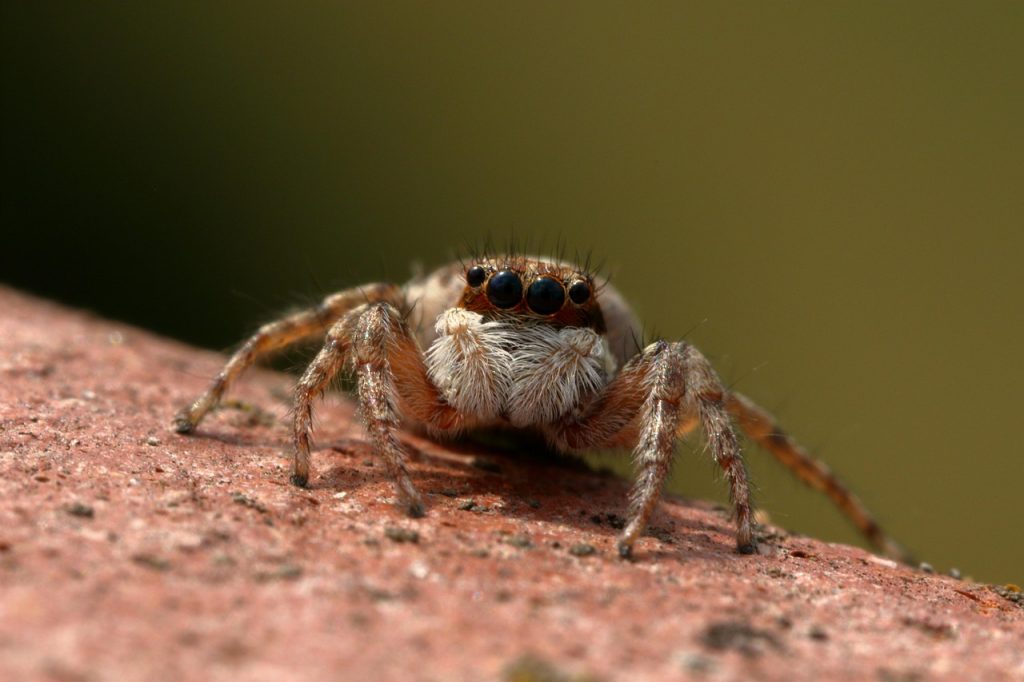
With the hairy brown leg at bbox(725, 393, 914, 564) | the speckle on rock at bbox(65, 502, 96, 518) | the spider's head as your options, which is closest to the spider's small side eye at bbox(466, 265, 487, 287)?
the spider's head

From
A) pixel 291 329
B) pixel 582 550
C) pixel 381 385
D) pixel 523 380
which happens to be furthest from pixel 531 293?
pixel 291 329

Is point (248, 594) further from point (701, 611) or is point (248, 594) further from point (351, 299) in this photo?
point (351, 299)

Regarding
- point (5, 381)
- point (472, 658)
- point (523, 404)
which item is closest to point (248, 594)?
point (472, 658)

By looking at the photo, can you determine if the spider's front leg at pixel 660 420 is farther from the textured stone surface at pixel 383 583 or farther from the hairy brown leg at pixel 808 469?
the hairy brown leg at pixel 808 469

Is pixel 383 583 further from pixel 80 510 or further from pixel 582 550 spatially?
pixel 80 510

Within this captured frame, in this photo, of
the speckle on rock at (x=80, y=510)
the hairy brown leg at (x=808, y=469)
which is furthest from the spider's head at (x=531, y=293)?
the speckle on rock at (x=80, y=510)

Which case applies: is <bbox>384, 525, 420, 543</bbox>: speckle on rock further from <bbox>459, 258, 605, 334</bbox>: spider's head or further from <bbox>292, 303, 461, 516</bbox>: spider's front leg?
<bbox>459, 258, 605, 334</bbox>: spider's head
